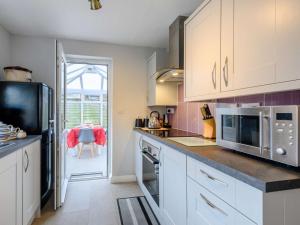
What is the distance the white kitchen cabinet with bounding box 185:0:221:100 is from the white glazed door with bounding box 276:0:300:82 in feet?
1.73

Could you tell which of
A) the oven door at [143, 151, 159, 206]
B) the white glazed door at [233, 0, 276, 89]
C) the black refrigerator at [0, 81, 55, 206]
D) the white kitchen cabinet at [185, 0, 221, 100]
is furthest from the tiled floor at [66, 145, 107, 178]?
the white glazed door at [233, 0, 276, 89]

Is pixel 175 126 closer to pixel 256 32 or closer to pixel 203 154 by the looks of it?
pixel 203 154

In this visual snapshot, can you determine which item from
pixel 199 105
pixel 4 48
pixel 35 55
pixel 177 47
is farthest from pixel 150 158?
pixel 4 48


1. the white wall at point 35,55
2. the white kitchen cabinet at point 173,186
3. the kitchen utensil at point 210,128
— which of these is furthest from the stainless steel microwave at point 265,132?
the white wall at point 35,55

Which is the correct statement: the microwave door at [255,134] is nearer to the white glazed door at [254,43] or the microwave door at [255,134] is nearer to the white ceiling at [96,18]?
the white glazed door at [254,43]

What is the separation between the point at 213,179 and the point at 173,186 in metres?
0.64

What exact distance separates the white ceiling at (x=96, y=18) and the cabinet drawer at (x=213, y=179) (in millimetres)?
1657

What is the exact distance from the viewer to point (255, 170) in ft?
3.00

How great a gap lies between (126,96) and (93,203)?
5.54ft

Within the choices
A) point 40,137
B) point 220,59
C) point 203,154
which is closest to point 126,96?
point 40,137

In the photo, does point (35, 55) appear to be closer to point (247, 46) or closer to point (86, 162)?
point (86, 162)

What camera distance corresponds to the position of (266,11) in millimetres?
1078

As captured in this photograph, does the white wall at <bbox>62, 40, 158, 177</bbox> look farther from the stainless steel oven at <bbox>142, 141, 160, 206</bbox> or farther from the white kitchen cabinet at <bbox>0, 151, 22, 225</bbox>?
the white kitchen cabinet at <bbox>0, 151, 22, 225</bbox>

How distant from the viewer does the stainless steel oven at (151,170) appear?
212 centimetres
